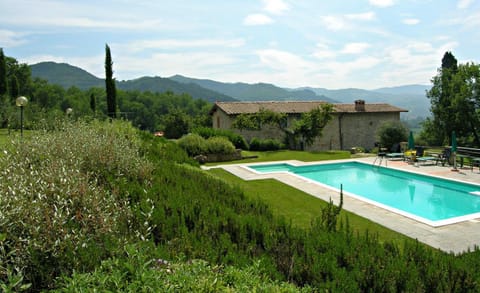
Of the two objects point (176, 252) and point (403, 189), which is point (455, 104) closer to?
point (403, 189)

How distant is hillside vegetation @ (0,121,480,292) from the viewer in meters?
2.50

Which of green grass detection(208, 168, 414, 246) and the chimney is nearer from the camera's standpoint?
green grass detection(208, 168, 414, 246)

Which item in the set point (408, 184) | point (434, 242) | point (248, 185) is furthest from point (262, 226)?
point (408, 184)

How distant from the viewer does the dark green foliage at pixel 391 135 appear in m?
20.9

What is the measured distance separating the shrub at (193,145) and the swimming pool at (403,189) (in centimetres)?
291

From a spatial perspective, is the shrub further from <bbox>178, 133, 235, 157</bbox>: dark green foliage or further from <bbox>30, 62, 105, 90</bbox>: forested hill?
<bbox>30, 62, 105, 90</bbox>: forested hill

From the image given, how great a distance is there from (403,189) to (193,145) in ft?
30.3

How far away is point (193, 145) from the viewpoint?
16.6 m

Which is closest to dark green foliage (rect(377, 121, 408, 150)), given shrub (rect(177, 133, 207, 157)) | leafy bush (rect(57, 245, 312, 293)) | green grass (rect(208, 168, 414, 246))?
shrub (rect(177, 133, 207, 157))

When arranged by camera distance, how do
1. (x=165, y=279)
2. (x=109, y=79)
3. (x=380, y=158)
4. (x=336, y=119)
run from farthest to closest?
(x=336, y=119) < (x=109, y=79) < (x=380, y=158) < (x=165, y=279)

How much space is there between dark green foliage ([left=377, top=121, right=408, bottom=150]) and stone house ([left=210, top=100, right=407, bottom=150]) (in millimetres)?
5000

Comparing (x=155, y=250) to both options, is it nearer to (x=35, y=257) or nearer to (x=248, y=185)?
(x=35, y=257)

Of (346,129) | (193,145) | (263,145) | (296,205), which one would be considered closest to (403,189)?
(296,205)

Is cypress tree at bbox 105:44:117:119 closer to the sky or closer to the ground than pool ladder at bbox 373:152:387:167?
closer to the sky
